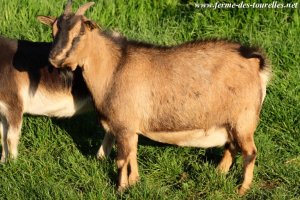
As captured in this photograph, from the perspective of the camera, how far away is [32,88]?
665 cm

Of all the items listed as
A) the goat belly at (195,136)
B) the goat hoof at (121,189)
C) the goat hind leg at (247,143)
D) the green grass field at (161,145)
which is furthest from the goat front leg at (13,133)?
the goat hind leg at (247,143)

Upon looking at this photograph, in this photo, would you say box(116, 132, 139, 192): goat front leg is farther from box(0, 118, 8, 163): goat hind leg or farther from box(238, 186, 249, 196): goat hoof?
box(0, 118, 8, 163): goat hind leg

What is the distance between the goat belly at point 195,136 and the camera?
5.97 m

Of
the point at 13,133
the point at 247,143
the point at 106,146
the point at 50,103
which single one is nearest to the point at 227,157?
the point at 247,143

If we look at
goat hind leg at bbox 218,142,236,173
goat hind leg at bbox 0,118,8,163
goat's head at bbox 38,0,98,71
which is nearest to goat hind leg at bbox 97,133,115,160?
goat hind leg at bbox 0,118,8,163

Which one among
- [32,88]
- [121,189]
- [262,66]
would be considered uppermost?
[262,66]

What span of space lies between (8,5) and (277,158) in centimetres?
376

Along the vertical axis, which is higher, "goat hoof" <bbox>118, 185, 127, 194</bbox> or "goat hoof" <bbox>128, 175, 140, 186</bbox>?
"goat hoof" <bbox>128, 175, 140, 186</bbox>

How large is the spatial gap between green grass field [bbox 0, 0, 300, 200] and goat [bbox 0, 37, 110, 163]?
287 mm

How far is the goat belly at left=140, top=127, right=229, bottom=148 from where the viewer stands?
597cm

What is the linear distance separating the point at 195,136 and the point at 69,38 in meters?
1.41

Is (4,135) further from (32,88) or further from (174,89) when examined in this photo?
(174,89)

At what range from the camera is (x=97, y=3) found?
8.41m

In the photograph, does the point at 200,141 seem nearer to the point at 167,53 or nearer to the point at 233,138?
the point at 233,138
